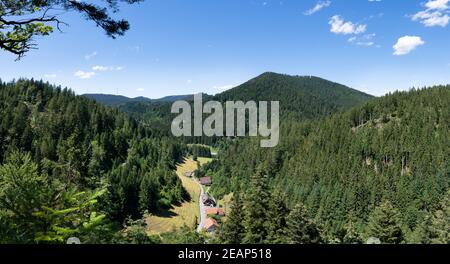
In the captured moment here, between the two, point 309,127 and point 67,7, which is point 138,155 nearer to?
point 309,127

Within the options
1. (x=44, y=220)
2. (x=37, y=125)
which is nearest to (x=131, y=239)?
(x=44, y=220)

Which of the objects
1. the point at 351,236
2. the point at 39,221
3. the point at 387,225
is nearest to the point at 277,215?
the point at 351,236

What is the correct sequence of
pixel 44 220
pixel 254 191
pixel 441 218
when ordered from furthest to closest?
1. pixel 441 218
2. pixel 254 191
3. pixel 44 220

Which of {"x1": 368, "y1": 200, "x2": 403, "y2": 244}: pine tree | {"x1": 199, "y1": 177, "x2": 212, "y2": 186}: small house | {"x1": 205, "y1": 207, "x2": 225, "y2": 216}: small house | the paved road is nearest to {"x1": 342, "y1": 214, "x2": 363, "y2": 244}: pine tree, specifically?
{"x1": 368, "y1": 200, "x2": 403, "y2": 244}: pine tree

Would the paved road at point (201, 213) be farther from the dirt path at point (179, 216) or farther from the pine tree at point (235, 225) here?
the pine tree at point (235, 225)

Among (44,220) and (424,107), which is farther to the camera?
(424,107)

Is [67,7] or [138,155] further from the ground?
[67,7]
